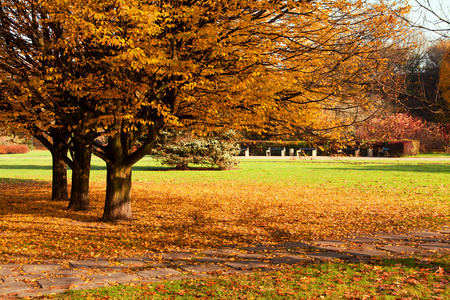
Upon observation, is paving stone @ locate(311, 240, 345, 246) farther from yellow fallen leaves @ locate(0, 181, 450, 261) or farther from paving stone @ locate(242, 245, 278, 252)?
paving stone @ locate(242, 245, 278, 252)

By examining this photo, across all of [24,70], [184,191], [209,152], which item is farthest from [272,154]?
[24,70]

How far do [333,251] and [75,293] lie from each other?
3.62 meters

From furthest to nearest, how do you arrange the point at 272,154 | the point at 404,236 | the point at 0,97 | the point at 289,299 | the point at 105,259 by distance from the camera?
1. the point at 272,154
2. the point at 0,97
3. the point at 404,236
4. the point at 105,259
5. the point at 289,299

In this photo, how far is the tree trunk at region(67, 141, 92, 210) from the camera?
10.4 meters

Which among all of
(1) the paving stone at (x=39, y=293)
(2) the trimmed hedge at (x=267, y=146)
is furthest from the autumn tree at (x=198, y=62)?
(2) the trimmed hedge at (x=267, y=146)

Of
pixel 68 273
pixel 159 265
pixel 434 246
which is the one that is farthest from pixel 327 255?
pixel 68 273

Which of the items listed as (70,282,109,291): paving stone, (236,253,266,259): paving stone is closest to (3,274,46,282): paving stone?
(70,282,109,291): paving stone

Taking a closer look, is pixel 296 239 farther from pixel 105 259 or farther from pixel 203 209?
pixel 203 209

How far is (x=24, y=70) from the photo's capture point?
28.4 feet

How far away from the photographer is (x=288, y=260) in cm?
546

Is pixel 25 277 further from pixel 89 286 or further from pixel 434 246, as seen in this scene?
pixel 434 246

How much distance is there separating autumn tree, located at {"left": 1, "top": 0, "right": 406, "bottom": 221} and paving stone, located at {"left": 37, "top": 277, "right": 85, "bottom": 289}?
3.02 m

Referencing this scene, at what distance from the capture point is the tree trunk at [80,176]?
34.2ft

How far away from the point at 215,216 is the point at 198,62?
3.99 meters
